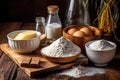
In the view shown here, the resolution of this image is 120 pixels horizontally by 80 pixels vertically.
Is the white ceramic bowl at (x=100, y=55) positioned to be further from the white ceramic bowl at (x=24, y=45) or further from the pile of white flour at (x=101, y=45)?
the white ceramic bowl at (x=24, y=45)

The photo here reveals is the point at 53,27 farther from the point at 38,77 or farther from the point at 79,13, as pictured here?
the point at 38,77

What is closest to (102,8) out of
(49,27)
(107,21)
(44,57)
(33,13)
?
(107,21)

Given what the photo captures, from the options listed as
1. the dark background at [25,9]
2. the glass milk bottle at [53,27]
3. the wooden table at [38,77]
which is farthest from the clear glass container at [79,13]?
the dark background at [25,9]

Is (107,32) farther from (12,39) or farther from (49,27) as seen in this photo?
(12,39)

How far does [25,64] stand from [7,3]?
884 millimetres

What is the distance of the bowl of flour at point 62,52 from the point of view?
3.45 ft

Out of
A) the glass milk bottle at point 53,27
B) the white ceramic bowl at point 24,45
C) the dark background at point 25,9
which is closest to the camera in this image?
the white ceramic bowl at point 24,45

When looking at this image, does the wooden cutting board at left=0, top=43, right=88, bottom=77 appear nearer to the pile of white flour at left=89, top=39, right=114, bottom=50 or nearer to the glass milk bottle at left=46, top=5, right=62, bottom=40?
the pile of white flour at left=89, top=39, right=114, bottom=50

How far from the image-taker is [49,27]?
1.29 meters

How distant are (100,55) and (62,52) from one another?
0.14 meters

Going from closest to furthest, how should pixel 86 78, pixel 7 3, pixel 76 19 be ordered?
pixel 86 78, pixel 76 19, pixel 7 3

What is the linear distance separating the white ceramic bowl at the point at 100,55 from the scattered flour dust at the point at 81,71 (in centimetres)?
A: 3

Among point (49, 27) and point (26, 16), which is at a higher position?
point (49, 27)

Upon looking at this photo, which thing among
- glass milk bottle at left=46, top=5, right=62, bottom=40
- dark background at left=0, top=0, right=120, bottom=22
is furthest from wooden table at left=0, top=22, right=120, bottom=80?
dark background at left=0, top=0, right=120, bottom=22
